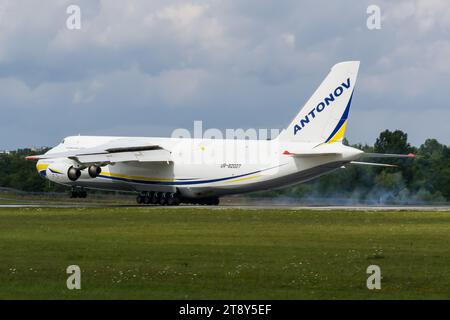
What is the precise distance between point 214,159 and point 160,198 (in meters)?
5.13

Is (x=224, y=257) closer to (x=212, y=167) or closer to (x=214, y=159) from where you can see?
(x=212, y=167)

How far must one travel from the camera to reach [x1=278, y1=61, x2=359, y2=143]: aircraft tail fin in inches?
2103

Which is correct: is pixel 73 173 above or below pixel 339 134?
below

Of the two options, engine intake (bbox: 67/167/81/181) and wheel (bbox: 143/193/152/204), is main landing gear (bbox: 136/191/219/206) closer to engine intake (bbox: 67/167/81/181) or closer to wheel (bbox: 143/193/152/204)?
wheel (bbox: 143/193/152/204)

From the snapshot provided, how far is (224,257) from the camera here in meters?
24.7

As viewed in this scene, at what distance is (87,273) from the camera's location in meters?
21.2

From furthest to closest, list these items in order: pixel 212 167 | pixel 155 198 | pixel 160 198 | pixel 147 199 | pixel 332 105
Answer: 1. pixel 147 199
2. pixel 155 198
3. pixel 160 198
4. pixel 212 167
5. pixel 332 105

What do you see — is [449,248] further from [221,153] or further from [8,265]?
[221,153]

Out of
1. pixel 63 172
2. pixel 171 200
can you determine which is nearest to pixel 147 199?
pixel 171 200

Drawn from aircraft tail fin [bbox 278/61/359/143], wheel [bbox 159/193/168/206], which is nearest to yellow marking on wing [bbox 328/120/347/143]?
aircraft tail fin [bbox 278/61/359/143]

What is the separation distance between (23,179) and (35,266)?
79.0 metres

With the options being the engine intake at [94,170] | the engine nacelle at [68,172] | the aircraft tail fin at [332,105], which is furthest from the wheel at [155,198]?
the aircraft tail fin at [332,105]
